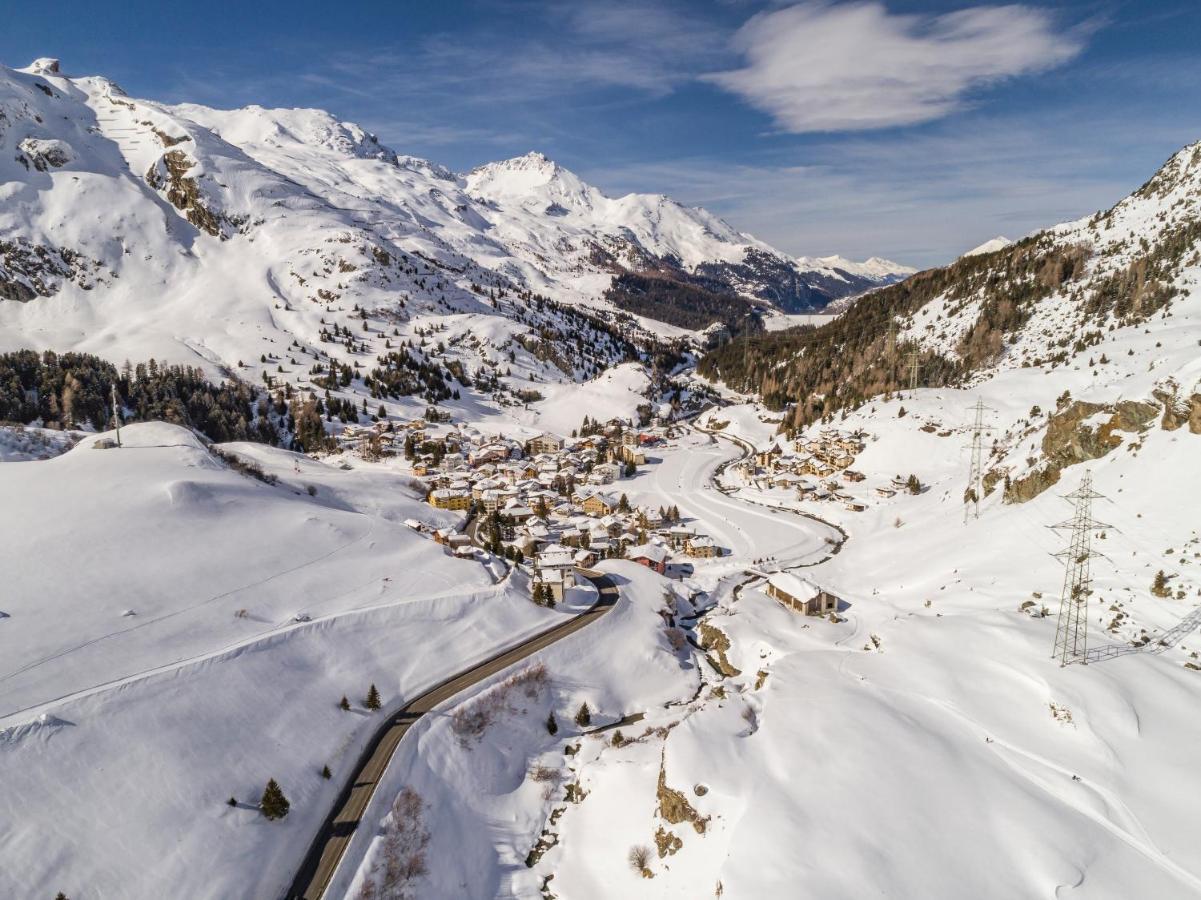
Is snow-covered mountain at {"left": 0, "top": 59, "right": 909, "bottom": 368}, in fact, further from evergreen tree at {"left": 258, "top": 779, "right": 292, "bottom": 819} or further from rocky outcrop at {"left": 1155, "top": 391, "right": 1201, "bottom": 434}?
rocky outcrop at {"left": 1155, "top": 391, "right": 1201, "bottom": 434}

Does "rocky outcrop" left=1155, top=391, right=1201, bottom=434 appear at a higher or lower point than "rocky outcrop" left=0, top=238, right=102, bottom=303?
lower

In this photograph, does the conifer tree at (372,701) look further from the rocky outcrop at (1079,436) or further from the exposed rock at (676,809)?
the rocky outcrop at (1079,436)

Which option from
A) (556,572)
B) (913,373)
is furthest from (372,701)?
(913,373)

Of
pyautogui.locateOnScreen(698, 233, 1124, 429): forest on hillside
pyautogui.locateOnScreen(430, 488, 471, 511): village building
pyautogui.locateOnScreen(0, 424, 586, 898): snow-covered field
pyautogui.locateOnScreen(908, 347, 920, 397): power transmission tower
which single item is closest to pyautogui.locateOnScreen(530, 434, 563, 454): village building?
pyautogui.locateOnScreen(430, 488, 471, 511): village building

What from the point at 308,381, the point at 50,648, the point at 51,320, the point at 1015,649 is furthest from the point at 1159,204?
the point at 51,320

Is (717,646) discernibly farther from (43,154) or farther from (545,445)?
(43,154)

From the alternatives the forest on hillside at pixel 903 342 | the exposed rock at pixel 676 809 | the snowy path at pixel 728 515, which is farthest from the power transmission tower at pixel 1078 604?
the forest on hillside at pixel 903 342
